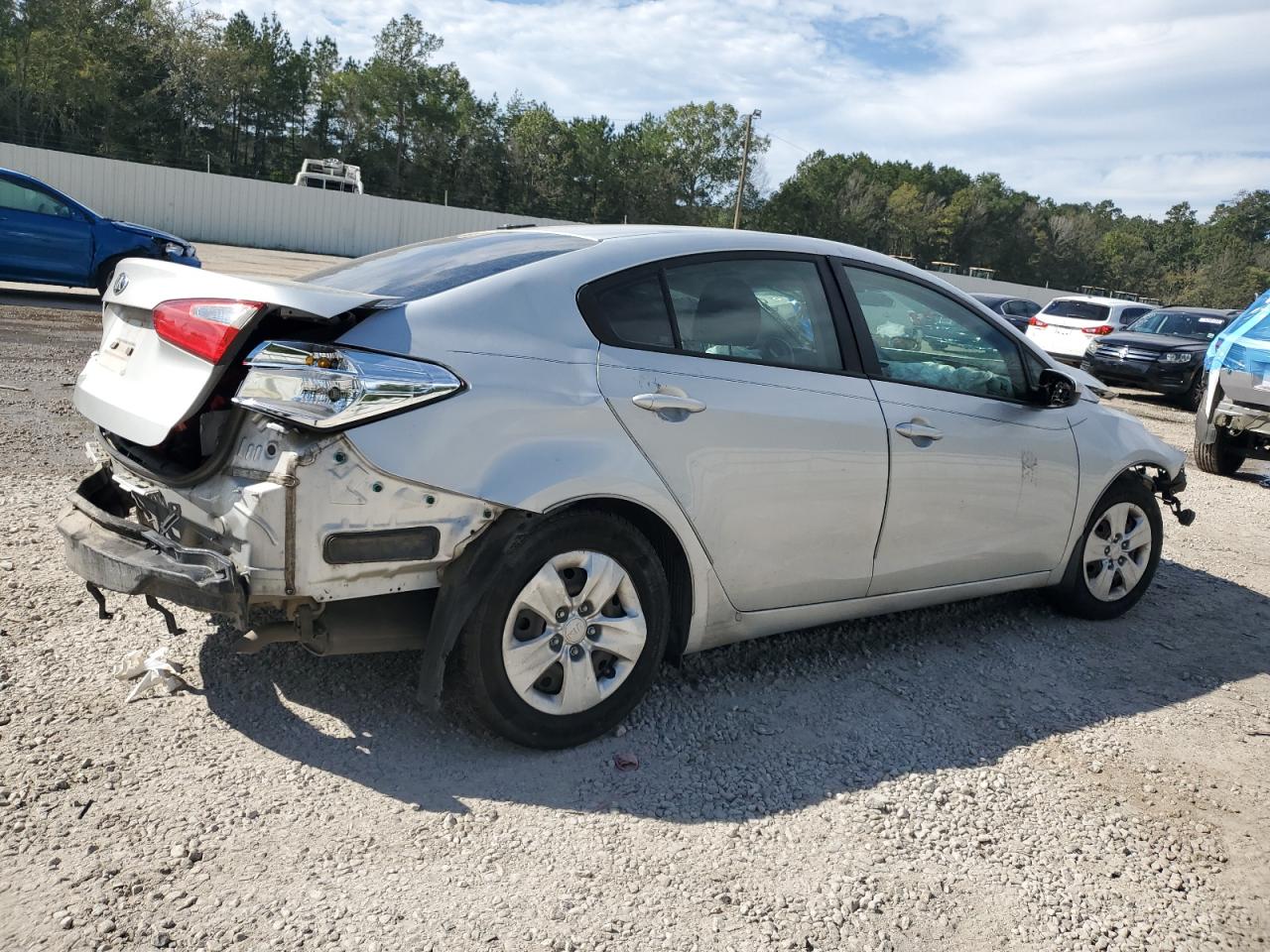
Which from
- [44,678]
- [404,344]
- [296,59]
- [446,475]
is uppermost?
[296,59]

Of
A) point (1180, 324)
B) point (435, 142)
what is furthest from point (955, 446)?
point (435, 142)

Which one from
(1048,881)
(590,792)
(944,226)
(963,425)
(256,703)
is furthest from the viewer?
(944,226)

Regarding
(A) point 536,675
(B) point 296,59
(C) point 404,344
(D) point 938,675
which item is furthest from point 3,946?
(B) point 296,59

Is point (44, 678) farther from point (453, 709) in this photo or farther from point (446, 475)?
point (446, 475)

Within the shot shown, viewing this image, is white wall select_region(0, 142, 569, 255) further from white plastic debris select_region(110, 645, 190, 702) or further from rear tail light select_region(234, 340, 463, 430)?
rear tail light select_region(234, 340, 463, 430)

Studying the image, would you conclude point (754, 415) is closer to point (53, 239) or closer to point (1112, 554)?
point (1112, 554)

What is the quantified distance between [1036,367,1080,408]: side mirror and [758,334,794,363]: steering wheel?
1436 millimetres

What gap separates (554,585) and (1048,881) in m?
1.62

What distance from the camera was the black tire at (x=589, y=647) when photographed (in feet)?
9.91

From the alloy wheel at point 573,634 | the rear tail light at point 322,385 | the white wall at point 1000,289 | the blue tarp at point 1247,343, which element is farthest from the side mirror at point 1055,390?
the white wall at point 1000,289

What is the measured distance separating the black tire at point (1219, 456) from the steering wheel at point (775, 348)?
25.1ft

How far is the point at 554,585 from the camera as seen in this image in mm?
3115

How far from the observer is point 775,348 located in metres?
3.70

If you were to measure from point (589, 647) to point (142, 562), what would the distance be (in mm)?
1324
